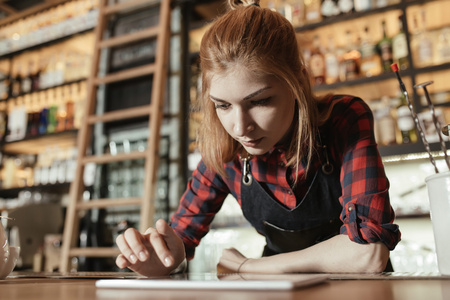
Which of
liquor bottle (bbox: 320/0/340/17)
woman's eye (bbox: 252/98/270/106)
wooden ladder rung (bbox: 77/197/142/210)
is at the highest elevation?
liquor bottle (bbox: 320/0/340/17)

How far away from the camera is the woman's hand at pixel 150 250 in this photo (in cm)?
88

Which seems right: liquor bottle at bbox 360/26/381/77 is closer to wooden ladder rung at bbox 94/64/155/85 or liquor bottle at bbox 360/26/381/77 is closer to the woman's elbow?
wooden ladder rung at bbox 94/64/155/85

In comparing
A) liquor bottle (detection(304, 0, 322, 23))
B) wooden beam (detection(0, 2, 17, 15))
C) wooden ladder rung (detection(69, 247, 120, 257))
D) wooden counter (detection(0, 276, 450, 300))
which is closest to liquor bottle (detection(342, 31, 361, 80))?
liquor bottle (detection(304, 0, 322, 23))

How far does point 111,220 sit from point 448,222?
2603 mm

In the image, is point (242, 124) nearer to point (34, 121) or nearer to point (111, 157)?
point (111, 157)

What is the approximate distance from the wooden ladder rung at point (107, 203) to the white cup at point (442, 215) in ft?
7.09

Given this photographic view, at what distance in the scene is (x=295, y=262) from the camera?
3.06 feet

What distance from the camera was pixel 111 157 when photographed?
114 inches

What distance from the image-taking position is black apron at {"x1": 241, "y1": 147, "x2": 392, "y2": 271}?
1.16m

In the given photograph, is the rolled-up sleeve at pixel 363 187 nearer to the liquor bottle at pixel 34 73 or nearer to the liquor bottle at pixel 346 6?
the liquor bottle at pixel 346 6

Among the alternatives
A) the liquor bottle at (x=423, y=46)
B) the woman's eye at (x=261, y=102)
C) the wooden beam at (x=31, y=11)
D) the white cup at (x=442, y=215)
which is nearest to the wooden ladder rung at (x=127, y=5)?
the wooden beam at (x=31, y=11)

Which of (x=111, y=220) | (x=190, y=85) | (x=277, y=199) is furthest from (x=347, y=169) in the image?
(x=111, y=220)

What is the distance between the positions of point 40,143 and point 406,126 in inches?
110

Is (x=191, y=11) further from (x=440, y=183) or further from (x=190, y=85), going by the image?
(x=440, y=183)
